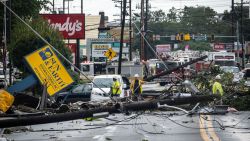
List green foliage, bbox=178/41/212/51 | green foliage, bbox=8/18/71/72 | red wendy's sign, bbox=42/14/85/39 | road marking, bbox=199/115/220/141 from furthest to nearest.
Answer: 1. green foliage, bbox=178/41/212/51
2. red wendy's sign, bbox=42/14/85/39
3. green foliage, bbox=8/18/71/72
4. road marking, bbox=199/115/220/141

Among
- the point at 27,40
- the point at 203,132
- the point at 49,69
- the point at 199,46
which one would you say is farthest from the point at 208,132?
the point at 199,46

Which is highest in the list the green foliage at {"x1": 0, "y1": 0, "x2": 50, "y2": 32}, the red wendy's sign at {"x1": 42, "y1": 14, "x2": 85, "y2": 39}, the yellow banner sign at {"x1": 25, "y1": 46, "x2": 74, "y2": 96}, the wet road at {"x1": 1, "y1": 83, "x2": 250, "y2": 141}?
the green foliage at {"x1": 0, "y1": 0, "x2": 50, "y2": 32}

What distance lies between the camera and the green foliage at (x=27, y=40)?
145ft

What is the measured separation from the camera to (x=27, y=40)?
146 feet

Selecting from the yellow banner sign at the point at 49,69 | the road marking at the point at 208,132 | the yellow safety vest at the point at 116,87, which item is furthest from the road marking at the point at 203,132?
the yellow safety vest at the point at 116,87

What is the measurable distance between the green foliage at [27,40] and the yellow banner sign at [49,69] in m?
29.7

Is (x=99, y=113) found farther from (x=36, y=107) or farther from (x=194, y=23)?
(x=194, y=23)

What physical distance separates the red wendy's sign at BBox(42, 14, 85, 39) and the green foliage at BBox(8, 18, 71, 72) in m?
4.57

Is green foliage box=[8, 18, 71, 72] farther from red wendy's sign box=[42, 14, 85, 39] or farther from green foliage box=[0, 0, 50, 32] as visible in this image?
red wendy's sign box=[42, 14, 85, 39]

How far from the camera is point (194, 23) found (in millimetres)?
152750

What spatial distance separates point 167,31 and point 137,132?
Result: 12916 centimetres

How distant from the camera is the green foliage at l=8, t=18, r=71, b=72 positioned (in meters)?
44.3

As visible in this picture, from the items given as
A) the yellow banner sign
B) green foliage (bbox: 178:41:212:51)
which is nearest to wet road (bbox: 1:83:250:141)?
the yellow banner sign

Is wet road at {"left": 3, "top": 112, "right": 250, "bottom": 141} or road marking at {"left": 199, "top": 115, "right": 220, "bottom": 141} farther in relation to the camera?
wet road at {"left": 3, "top": 112, "right": 250, "bottom": 141}
